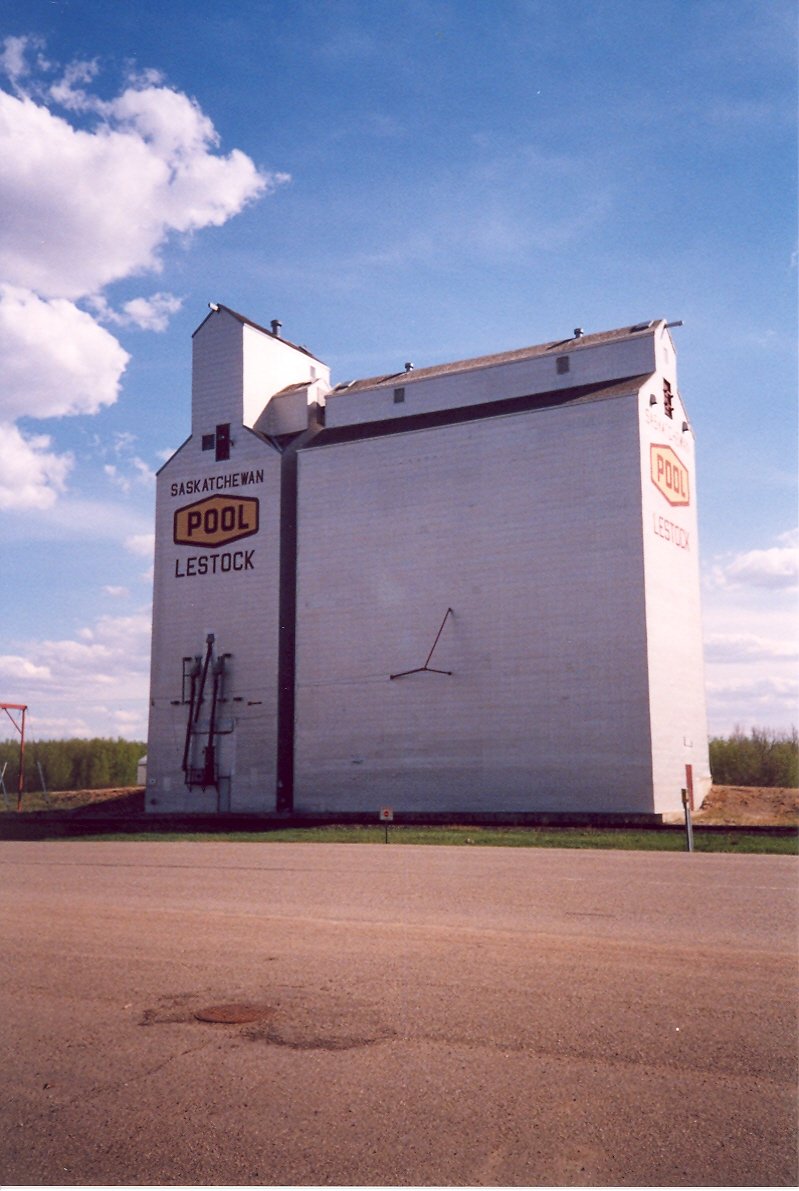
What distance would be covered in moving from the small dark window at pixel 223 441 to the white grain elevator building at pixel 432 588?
0.15 metres

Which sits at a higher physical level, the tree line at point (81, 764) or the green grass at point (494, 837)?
the tree line at point (81, 764)

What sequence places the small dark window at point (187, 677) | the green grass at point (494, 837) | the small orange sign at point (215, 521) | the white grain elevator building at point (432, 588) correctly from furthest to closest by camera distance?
the small dark window at point (187, 677), the small orange sign at point (215, 521), the white grain elevator building at point (432, 588), the green grass at point (494, 837)

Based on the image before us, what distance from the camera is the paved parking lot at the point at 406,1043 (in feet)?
15.7

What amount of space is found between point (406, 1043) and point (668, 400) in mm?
33289

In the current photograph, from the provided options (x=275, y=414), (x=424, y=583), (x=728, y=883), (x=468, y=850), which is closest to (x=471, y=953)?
(x=728, y=883)

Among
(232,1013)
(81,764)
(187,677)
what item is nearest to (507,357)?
(187,677)

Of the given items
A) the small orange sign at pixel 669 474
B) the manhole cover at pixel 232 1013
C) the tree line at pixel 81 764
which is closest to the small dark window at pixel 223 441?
the small orange sign at pixel 669 474

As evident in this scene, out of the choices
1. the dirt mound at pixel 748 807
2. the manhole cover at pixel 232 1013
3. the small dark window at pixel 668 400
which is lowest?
the manhole cover at pixel 232 1013

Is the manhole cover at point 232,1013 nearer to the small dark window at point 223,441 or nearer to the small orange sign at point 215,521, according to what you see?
the small orange sign at point 215,521

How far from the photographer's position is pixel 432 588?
35.8 meters

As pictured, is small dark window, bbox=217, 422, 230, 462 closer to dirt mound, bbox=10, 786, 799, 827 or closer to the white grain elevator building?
the white grain elevator building

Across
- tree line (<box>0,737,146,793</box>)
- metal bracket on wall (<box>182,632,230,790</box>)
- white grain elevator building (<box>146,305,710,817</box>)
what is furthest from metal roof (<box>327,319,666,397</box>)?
tree line (<box>0,737,146,793</box>)

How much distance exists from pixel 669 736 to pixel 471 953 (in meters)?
25.4

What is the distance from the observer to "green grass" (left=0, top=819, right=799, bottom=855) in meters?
21.9
